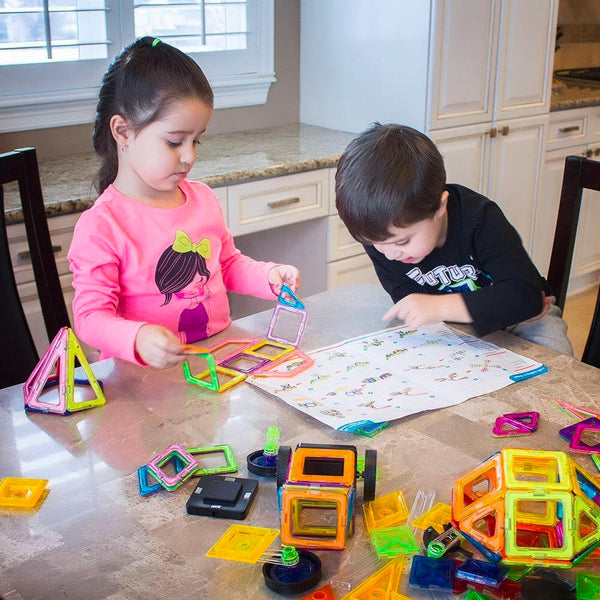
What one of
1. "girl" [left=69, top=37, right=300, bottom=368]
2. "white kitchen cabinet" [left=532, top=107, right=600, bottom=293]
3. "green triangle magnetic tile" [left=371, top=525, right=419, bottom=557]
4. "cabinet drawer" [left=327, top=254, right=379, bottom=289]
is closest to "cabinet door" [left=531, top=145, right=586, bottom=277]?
"white kitchen cabinet" [left=532, top=107, right=600, bottom=293]

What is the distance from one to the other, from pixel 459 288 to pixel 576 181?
321 mm

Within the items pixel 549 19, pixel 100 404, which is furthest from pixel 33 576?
pixel 549 19

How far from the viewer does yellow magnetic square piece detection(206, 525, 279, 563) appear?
824 millimetres

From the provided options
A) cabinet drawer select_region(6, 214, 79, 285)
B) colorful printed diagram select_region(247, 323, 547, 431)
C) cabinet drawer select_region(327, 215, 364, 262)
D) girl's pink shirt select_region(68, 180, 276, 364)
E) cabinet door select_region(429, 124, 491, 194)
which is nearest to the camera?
colorful printed diagram select_region(247, 323, 547, 431)

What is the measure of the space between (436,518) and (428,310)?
54cm

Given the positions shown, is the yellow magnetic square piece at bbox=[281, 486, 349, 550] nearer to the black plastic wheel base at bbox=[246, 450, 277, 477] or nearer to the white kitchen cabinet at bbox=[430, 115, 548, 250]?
the black plastic wheel base at bbox=[246, 450, 277, 477]

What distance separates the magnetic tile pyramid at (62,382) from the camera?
1121 mm

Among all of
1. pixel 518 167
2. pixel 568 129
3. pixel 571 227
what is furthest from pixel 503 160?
pixel 571 227

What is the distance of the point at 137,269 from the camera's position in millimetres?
1447

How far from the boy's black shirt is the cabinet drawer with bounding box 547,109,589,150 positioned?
196cm

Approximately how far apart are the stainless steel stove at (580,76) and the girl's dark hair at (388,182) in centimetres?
271

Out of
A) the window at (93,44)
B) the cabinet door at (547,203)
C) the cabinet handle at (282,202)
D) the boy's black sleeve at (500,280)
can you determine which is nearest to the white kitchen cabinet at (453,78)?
the cabinet door at (547,203)

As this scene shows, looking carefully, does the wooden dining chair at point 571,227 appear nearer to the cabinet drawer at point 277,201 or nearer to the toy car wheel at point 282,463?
the toy car wheel at point 282,463

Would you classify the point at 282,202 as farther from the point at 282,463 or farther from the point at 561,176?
the point at 282,463
